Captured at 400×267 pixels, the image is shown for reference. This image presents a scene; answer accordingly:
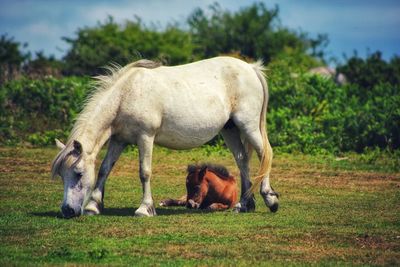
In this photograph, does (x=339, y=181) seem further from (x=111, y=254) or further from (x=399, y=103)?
(x=111, y=254)

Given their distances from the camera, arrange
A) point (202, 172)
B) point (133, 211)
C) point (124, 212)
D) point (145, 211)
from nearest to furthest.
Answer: point (145, 211), point (124, 212), point (133, 211), point (202, 172)

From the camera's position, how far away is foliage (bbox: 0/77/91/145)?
23.7 meters

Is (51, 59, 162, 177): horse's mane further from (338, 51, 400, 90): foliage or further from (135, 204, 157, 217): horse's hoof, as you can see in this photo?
(338, 51, 400, 90): foliage

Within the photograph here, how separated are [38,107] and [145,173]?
1285cm

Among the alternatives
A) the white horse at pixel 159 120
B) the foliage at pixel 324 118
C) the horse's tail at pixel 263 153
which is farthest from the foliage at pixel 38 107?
the white horse at pixel 159 120

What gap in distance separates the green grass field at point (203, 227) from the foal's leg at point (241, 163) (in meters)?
0.20

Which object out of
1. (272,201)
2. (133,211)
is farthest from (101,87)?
(272,201)

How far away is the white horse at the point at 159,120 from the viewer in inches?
478

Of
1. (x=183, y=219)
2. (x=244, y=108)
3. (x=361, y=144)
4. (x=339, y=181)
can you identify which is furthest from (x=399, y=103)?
(x=183, y=219)

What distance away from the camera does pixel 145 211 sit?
489 inches

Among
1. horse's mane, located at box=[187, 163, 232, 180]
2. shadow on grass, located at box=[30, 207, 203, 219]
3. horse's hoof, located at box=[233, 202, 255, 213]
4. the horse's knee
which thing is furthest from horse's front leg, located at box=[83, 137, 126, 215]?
horse's hoof, located at box=[233, 202, 255, 213]

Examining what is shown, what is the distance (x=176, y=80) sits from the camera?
13.1m

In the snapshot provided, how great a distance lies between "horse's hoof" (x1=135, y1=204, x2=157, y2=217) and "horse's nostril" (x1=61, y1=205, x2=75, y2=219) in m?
0.95

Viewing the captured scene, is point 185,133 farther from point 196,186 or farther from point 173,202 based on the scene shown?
point 173,202
